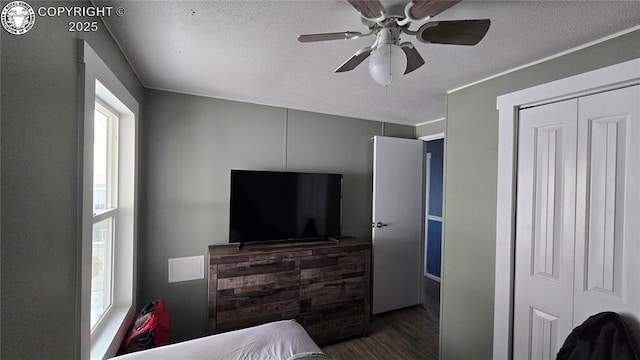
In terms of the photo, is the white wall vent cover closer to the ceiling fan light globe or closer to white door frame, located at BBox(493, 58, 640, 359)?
the ceiling fan light globe

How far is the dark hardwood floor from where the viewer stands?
235 centimetres

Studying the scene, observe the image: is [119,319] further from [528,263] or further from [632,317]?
[632,317]

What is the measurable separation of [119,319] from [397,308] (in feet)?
9.40

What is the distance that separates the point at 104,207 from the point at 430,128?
3441 mm

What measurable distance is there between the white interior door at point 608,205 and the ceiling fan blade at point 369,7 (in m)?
1.40

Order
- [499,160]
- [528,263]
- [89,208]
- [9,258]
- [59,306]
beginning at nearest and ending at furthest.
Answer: [9,258]
[59,306]
[89,208]
[528,263]
[499,160]

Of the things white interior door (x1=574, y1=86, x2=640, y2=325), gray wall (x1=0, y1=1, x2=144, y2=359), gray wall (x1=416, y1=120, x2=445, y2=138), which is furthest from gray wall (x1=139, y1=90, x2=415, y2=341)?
white interior door (x1=574, y1=86, x2=640, y2=325)

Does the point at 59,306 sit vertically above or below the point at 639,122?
below

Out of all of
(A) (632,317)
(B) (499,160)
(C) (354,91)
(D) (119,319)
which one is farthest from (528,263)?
(D) (119,319)

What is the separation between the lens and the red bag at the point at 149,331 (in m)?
1.62

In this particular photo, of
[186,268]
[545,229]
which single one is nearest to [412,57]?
[545,229]

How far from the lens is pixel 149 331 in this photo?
1668 mm

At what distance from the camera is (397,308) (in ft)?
10.4

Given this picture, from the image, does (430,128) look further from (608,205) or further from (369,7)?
(369,7)
